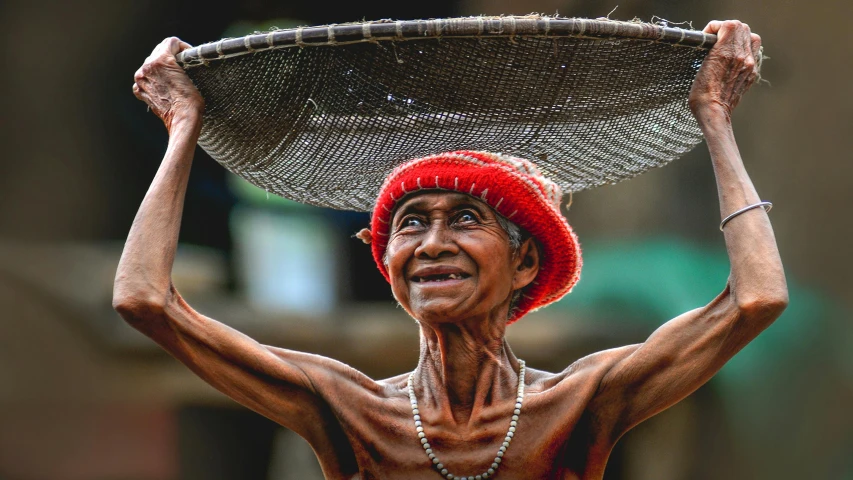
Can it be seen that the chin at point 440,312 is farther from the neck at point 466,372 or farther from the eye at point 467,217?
the eye at point 467,217

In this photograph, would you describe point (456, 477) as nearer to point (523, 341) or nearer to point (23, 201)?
point (523, 341)

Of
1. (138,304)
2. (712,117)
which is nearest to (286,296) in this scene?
(138,304)

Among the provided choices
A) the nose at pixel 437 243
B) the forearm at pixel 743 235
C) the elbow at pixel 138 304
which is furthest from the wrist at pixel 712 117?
the elbow at pixel 138 304

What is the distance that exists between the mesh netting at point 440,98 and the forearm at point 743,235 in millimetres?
148

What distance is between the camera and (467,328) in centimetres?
254

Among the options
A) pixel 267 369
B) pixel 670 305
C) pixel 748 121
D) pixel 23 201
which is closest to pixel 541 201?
pixel 267 369

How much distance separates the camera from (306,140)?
2543 millimetres

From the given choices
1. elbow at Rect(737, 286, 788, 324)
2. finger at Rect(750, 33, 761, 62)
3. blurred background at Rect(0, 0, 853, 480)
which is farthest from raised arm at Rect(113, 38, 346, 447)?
blurred background at Rect(0, 0, 853, 480)

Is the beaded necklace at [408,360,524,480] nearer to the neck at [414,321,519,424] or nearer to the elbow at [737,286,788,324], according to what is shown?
the neck at [414,321,519,424]

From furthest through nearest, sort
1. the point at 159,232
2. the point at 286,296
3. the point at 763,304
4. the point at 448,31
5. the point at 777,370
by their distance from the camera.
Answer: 1. the point at 286,296
2. the point at 777,370
3. the point at 159,232
4. the point at 763,304
5. the point at 448,31

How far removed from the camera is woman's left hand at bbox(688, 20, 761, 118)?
93.7 inches

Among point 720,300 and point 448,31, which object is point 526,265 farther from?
point 448,31

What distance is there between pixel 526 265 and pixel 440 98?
51 centimetres

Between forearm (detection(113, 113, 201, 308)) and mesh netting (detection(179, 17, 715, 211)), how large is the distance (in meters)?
0.12
